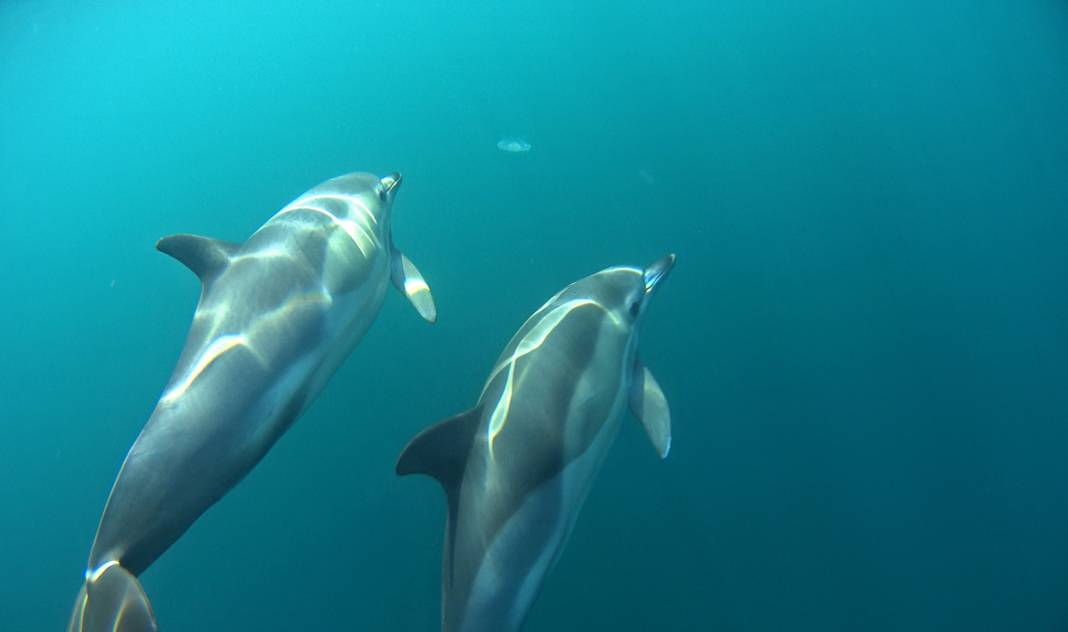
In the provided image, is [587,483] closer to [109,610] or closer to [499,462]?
[499,462]

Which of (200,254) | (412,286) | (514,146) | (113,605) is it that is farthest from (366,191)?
(514,146)

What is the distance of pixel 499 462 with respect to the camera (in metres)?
2.48

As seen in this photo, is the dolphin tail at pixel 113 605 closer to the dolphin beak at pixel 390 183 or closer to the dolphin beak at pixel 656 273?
the dolphin beak at pixel 656 273

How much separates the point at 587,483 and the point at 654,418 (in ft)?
2.82

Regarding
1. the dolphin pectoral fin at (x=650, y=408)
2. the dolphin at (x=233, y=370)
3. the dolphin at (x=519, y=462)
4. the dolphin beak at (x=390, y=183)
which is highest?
the dolphin beak at (x=390, y=183)

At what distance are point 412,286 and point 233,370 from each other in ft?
6.47

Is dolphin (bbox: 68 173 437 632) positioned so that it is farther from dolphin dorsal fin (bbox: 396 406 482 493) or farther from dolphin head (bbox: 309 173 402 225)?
dolphin dorsal fin (bbox: 396 406 482 493)

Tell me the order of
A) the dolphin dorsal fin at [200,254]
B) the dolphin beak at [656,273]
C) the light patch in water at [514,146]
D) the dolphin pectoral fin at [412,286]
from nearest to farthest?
the dolphin dorsal fin at [200,254] → the dolphin beak at [656,273] → the dolphin pectoral fin at [412,286] → the light patch in water at [514,146]

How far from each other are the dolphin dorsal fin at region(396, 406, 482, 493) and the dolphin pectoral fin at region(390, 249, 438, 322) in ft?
6.66

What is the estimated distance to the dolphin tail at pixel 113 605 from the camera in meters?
2.27

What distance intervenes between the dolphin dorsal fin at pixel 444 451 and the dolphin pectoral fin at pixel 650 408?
1.32 meters

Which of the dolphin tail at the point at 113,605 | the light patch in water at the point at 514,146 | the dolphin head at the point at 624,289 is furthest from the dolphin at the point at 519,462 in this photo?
the light patch in water at the point at 514,146

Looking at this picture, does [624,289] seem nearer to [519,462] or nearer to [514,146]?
[519,462]

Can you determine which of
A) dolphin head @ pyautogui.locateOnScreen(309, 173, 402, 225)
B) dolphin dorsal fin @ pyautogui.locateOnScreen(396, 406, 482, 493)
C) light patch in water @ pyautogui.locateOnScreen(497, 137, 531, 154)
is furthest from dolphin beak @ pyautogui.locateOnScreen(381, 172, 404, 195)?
light patch in water @ pyautogui.locateOnScreen(497, 137, 531, 154)
